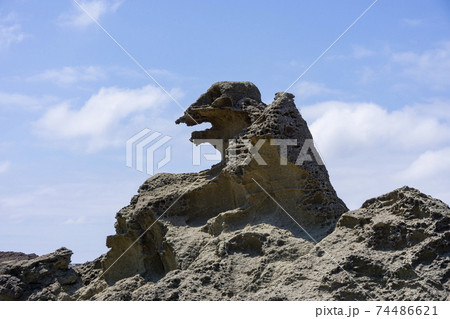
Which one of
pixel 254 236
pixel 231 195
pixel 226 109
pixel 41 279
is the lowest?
pixel 41 279

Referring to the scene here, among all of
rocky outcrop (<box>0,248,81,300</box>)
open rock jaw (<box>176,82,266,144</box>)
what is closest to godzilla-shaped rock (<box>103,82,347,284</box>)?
open rock jaw (<box>176,82,266,144</box>)

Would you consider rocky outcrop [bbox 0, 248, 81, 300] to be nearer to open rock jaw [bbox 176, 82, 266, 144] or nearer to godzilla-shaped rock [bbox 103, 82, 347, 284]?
godzilla-shaped rock [bbox 103, 82, 347, 284]

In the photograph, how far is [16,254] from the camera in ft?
51.4

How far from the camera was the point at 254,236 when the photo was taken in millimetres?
9703

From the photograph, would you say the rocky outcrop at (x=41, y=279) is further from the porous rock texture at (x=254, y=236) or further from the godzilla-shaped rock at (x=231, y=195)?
the godzilla-shaped rock at (x=231, y=195)

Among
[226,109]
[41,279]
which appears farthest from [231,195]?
[41,279]

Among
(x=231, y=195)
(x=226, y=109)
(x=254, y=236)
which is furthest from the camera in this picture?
(x=226, y=109)

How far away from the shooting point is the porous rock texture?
8.23 m

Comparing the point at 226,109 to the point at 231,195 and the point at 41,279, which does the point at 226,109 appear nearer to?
the point at 231,195

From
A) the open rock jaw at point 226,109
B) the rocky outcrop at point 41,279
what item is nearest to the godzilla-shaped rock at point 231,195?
the open rock jaw at point 226,109
